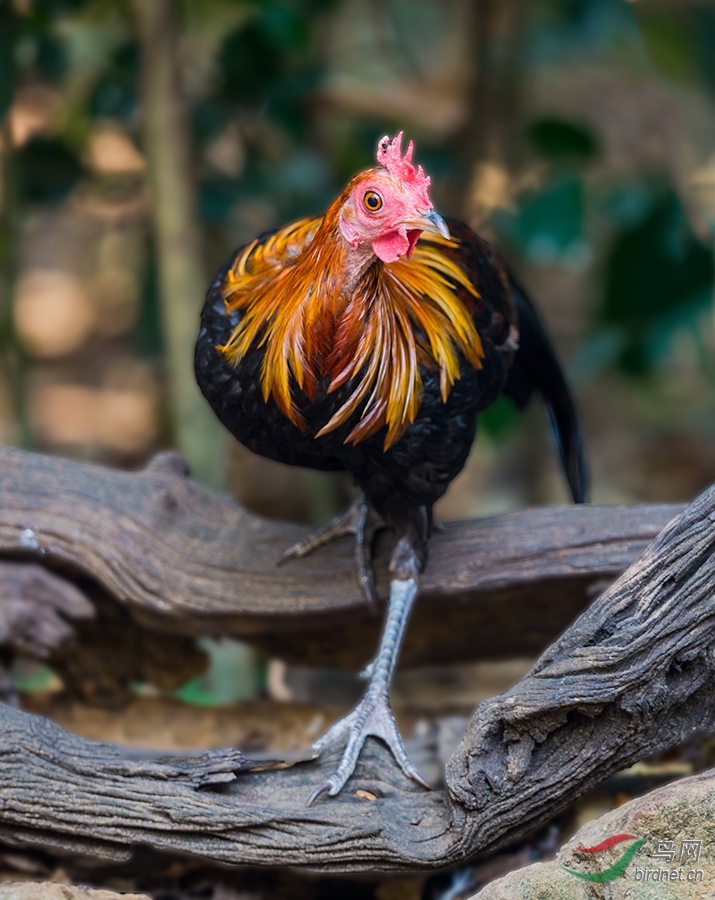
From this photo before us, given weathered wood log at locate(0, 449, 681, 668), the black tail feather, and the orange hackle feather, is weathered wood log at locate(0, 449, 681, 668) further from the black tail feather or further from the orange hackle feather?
the orange hackle feather

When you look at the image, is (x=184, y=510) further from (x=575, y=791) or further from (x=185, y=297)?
(x=575, y=791)

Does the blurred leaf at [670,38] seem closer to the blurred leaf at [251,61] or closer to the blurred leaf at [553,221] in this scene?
the blurred leaf at [553,221]

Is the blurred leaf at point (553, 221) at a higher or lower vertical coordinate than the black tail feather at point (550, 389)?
higher

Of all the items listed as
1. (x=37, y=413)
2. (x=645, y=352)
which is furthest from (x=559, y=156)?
(x=37, y=413)

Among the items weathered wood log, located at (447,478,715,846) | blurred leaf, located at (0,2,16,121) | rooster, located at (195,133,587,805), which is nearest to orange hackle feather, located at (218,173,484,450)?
rooster, located at (195,133,587,805)

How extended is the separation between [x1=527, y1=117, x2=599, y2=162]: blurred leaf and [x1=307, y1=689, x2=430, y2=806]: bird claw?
7.92 ft

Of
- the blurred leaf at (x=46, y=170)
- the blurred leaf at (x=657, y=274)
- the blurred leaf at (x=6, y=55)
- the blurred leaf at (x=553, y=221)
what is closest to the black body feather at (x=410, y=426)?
the blurred leaf at (x=553, y=221)

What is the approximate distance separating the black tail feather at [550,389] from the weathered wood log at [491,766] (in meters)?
0.98

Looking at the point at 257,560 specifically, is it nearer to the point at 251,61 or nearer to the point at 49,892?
the point at 49,892

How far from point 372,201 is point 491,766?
1.22 metres

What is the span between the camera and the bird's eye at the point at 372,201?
2.16 metres

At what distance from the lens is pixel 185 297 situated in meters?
3.65

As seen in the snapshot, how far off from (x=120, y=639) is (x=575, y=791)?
1.55m

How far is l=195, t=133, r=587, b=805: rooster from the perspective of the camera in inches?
89.1
